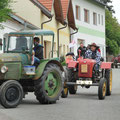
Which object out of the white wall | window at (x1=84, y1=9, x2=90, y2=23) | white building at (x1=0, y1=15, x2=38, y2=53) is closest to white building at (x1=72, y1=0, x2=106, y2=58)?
window at (x1=84, y1=9, x2=90, y2=23)

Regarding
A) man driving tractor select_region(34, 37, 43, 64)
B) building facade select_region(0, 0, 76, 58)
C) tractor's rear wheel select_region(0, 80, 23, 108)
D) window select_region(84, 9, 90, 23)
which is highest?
window select_region(84, 9, 90, 23)

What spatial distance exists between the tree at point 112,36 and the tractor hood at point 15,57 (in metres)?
60.9

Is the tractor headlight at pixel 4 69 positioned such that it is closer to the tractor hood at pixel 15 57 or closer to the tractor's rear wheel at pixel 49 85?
the tractor hood at pixel 15 57

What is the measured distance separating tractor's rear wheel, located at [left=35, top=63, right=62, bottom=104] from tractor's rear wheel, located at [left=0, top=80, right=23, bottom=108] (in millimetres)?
679

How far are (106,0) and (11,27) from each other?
62682 mm

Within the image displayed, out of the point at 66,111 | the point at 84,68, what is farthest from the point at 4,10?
the point at 66,111

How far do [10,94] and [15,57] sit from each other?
1.04 m

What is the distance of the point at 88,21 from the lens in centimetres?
5412

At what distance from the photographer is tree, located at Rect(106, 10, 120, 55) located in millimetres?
Result: 73812

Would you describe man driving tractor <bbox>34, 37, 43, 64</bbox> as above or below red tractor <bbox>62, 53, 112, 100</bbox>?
above

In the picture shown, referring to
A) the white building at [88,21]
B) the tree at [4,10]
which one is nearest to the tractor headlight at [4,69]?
the tree at [4,10]

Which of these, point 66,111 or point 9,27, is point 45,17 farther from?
point 66,111

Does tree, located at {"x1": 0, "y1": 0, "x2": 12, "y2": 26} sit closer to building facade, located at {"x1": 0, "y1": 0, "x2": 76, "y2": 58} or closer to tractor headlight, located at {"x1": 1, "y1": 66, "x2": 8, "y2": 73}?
tractor headlight, located at {"x1": 1, "y1": 66, "x2": 8, "y2": 73}

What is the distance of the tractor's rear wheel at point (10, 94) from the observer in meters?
11.8
